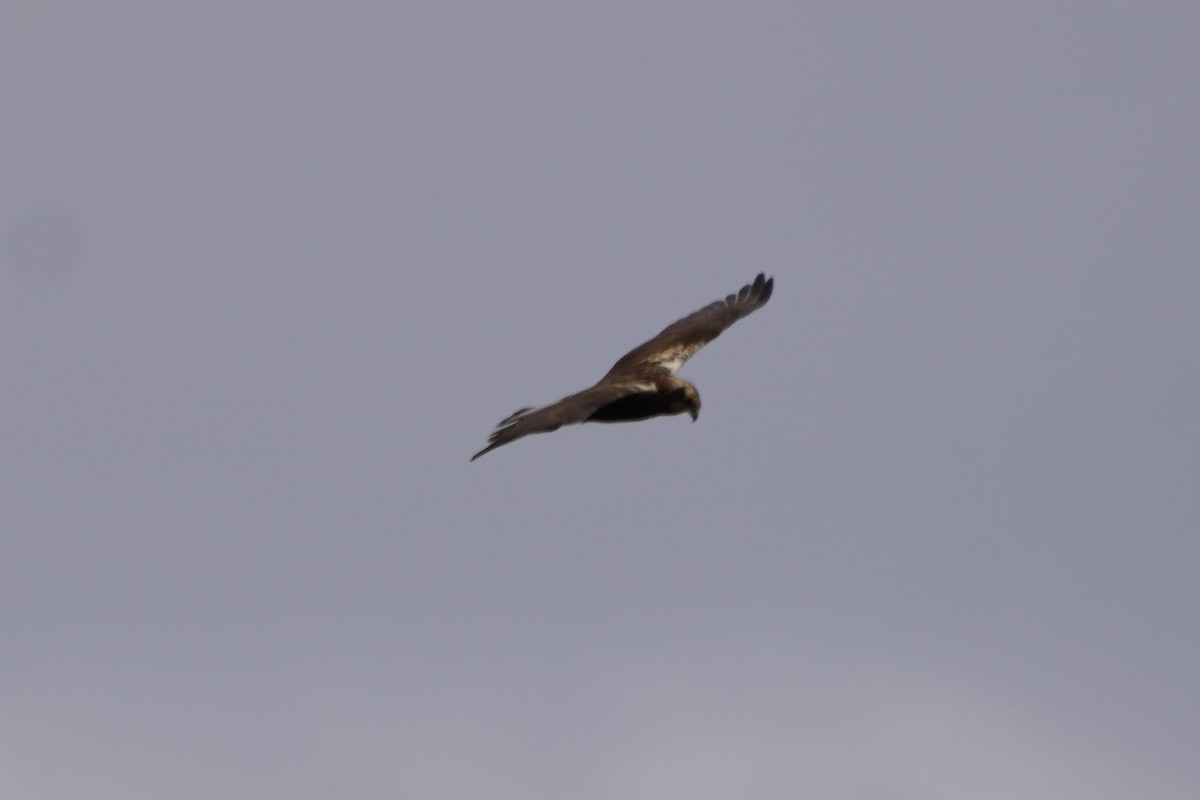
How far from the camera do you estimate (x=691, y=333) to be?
24844 millimetres

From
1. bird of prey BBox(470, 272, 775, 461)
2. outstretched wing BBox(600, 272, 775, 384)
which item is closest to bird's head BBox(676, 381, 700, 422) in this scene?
bird of prey BBox(470, 272, 775, 461)

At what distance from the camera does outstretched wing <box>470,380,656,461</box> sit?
59.0 feet

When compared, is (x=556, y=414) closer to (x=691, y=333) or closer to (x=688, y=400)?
(x=688, y=400)

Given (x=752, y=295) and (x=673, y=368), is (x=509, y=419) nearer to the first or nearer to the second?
(x=673, y=368)

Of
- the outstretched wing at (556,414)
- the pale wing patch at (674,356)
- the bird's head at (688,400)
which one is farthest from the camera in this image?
the pale wing patch at (674,356)

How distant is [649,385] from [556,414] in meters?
2.86

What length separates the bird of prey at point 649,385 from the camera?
18.5 m

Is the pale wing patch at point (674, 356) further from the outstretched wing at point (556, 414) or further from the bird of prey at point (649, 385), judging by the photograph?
the outstretched wing at point (556, 414)

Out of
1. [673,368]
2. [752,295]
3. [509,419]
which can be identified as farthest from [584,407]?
[752,295]

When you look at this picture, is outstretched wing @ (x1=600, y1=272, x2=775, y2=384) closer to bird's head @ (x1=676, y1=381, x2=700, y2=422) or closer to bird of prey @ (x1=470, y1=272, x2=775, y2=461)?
bird of prey @ (x1=470, y1=272, x2=775, y2=461)

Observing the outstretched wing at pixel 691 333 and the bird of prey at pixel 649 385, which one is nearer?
the bird of prey at pixel 649 385

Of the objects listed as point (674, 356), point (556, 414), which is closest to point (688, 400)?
point (674, 356)

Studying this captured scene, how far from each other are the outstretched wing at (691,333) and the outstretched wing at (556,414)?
1.89 m

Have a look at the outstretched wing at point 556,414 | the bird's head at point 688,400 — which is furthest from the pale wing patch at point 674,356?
the outstretched wing at point 556,414
